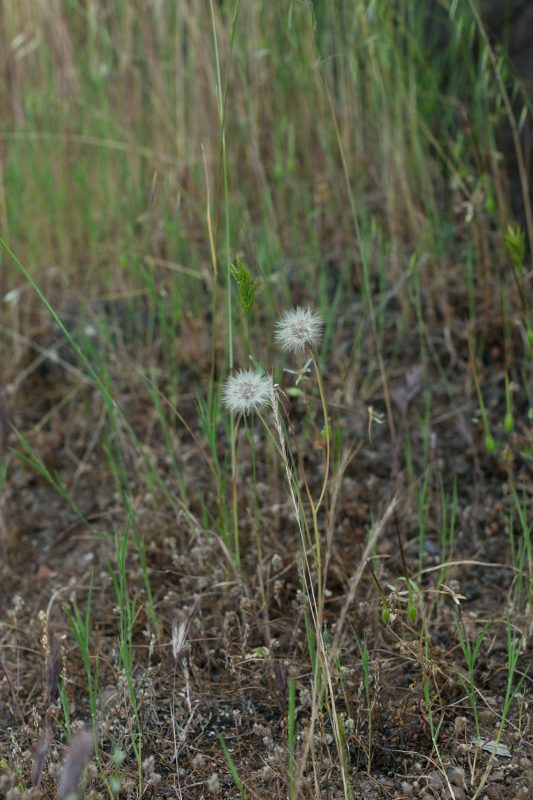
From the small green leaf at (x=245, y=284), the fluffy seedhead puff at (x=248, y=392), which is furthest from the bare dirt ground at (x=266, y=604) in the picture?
the small green leaf at (x=245, y=284)

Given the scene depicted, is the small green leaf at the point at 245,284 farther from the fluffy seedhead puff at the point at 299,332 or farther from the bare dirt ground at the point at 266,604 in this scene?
the bare dirt ground at the point at 266,604

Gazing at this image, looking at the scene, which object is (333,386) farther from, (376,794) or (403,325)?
(376,794)

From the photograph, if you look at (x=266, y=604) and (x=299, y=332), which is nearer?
(x=299, y=332)

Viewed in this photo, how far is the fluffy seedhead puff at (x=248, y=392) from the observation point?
4.46 feet

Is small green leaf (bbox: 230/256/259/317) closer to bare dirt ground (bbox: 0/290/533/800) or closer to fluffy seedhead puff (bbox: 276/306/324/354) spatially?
fluffy seedhead puff (bbox: 276/306/324/354)

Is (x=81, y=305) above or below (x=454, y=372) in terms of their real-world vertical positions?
above

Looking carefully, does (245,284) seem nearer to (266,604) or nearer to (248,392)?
(248,392)

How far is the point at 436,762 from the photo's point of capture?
1.45 meters

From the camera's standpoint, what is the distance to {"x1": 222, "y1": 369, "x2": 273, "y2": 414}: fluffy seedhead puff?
53.5 inches

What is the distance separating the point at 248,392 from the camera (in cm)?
139

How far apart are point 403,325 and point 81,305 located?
3.48 feet

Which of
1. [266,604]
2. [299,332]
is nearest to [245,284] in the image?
[299,332]

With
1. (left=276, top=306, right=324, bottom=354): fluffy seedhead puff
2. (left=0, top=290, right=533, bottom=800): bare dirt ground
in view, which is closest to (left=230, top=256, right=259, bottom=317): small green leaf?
(left=276, top=306, right=324, bottom=354): fluffy seedhead puff

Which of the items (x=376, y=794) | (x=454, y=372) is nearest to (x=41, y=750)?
(x=376, y=794)
